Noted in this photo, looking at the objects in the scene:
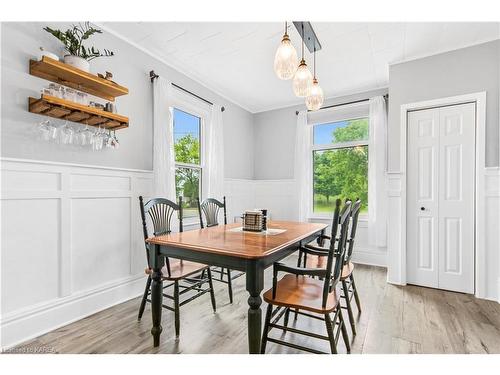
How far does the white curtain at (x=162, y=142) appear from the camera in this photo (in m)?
2.78

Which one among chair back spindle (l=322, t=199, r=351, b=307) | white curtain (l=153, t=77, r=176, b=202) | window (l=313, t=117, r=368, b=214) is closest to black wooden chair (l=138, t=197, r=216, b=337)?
white curtain (l=153, t=77, r=176, b=202)

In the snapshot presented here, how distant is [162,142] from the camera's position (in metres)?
2.85

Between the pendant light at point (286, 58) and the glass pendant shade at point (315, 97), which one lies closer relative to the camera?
the pendant light at point (286, 58)

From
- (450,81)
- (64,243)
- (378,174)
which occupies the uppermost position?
(450,81)

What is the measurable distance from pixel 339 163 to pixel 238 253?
3.33m

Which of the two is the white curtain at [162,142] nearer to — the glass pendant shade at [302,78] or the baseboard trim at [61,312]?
the baseboard trim at [61,312]

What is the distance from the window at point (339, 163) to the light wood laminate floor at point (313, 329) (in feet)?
6.07

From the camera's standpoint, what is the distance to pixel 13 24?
Answer: 6.03ft

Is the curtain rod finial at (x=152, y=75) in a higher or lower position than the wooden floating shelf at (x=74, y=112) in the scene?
higher

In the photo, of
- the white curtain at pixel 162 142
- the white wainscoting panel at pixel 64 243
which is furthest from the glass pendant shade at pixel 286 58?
the white wainscoting panel at pixel 64 243

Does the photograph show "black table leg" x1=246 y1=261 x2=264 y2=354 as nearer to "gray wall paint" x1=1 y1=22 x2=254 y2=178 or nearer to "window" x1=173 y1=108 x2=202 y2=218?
"gray wall paint" x1=1 y1=22 x2=254 y2=178

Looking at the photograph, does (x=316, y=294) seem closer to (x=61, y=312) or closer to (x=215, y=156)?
(x=61, y=312)

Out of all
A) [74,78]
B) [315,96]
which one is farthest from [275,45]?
[74,78]
